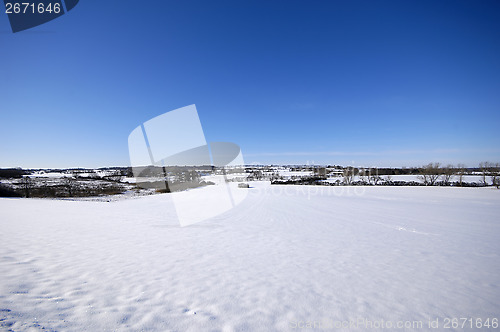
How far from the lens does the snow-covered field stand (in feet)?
8.92

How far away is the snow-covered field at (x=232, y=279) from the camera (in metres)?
2.72

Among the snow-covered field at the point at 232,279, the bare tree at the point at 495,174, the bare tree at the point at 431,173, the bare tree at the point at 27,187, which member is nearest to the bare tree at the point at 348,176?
the bare tree at the point at 431,173

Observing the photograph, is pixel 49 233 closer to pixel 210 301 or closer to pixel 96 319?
pixel 96 319

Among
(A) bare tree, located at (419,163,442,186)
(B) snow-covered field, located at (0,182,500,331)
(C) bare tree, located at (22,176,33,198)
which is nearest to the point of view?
(B) snow-covered field, located at (0,182,500,331)

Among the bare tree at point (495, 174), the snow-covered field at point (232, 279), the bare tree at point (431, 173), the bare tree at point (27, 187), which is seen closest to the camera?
the snow-covered field at point (232, 279)

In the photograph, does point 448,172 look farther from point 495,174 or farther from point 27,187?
point 27,187

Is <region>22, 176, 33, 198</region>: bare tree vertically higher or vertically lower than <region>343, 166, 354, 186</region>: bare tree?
higher

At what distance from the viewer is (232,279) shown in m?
4.00

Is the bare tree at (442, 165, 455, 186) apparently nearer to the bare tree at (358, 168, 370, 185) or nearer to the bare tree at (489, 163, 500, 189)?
the bare tree at (489, 163, 500, 189)

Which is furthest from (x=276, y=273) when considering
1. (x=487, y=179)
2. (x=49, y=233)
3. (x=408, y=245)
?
(x=487, y=179)

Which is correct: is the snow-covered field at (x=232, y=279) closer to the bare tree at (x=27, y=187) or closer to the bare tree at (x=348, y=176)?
the bare tree at (x=27, y=187)

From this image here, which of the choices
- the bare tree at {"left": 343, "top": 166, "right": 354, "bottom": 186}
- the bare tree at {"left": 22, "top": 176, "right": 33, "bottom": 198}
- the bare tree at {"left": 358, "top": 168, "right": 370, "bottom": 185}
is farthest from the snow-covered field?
the bare tree at {"left": 358, "top": 168, "right": 370, "bottom": 185}

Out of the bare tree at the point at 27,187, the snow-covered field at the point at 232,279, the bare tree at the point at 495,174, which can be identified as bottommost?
the bare tree at the point at 495,174

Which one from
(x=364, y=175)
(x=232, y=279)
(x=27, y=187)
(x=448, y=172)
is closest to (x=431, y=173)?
(x=448, y=172)
